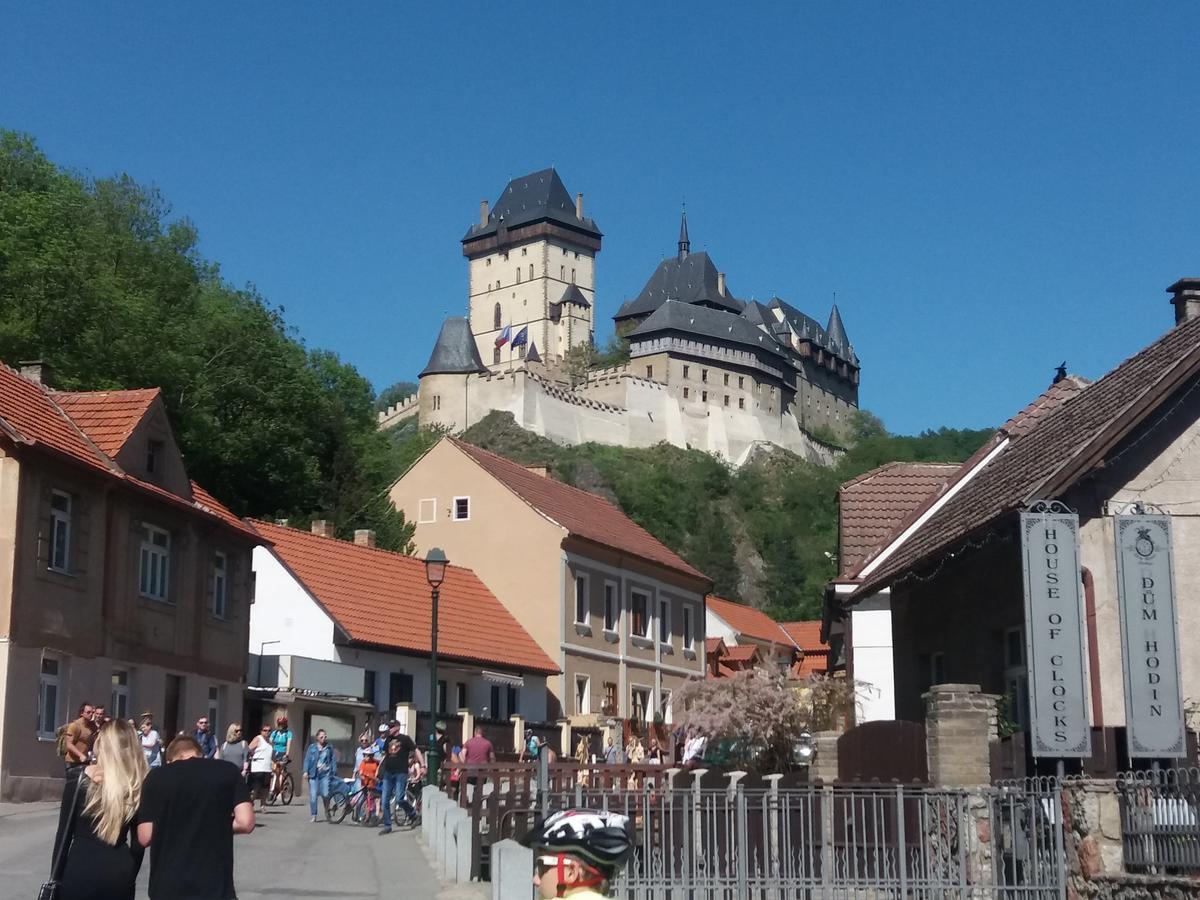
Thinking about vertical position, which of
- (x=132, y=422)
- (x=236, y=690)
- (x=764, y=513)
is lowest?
(x=236, y=690)

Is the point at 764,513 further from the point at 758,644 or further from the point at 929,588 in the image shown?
the point at 929,588

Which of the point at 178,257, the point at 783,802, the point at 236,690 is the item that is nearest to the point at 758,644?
the point at 178,257

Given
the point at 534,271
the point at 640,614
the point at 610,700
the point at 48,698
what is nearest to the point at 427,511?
the point at 640,614

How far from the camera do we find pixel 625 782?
17719 millimetres

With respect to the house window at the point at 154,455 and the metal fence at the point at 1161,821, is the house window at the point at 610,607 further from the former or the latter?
the metal fence at the point at 1161,821

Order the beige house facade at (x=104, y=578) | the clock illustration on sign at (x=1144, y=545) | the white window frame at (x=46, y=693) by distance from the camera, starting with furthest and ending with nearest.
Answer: the white window frame at (x=46, y=693), the beige house facade at (x=104, y=578), the clock illustration on sign at (x=1144, y=545)

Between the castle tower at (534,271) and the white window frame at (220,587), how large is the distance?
13022cm

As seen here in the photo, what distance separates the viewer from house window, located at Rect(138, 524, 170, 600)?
29312 millimetres

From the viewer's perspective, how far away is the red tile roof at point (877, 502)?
98.3 feet

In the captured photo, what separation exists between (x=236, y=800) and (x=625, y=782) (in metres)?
9.92

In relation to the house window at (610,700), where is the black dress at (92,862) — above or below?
below

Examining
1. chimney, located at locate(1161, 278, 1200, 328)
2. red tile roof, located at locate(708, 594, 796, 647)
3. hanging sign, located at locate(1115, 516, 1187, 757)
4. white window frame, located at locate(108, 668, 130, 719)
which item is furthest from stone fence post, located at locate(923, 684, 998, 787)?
red tile roof, located at locate(708, 594, 796, 647)

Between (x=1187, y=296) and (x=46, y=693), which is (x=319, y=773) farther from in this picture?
(x=1187, y=296)

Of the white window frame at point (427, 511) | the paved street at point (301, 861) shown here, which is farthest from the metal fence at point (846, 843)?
the white window frame at point (427, 511)
